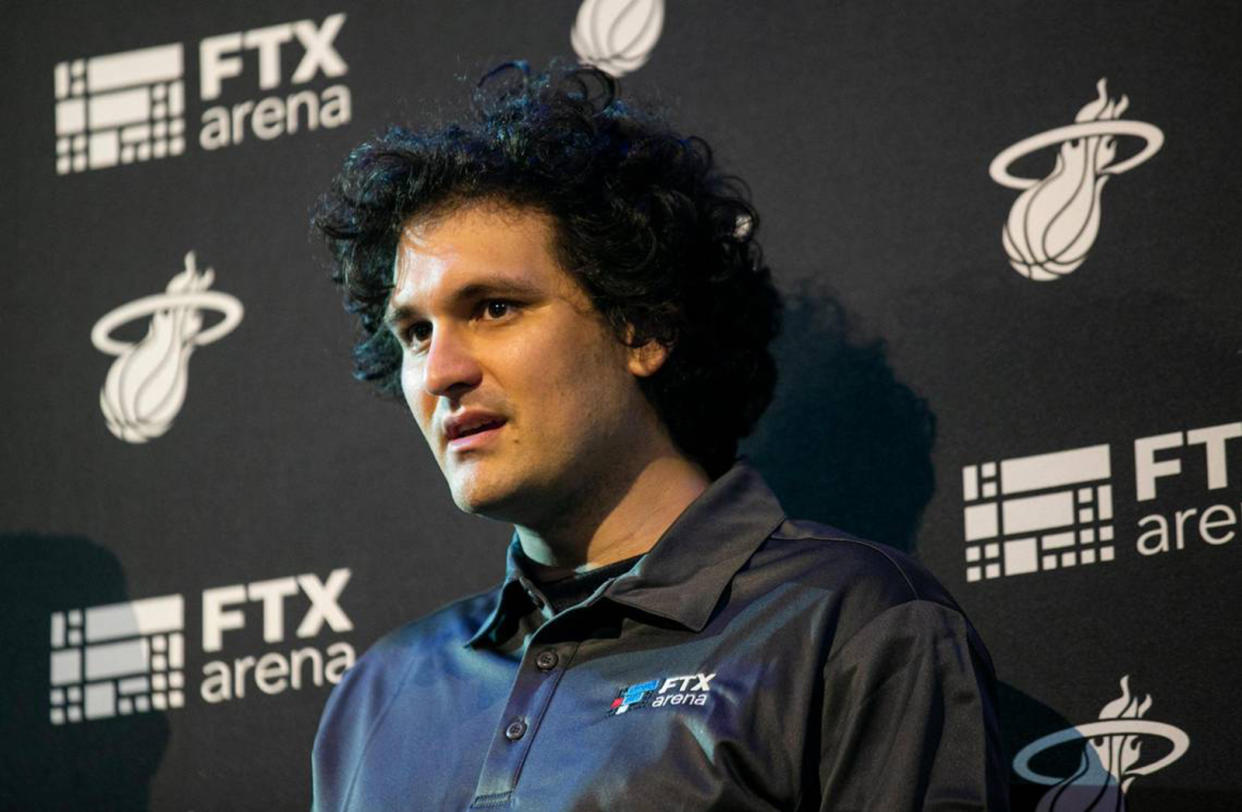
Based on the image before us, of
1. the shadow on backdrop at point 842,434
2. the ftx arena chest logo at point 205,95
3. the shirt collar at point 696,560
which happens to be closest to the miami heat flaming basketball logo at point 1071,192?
the shadow on backdrop at point 842,434

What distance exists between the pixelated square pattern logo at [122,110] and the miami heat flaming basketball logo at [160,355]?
0.26 m

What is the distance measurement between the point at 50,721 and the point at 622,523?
1.17 meters

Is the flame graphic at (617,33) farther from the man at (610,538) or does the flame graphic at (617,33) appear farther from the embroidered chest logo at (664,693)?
the embroidered chest logo at (664,693)

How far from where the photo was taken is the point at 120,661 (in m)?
2.97

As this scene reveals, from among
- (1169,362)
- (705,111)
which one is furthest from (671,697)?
(705,111)

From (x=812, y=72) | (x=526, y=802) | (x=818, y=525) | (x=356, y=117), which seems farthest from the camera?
(x=356, y=117)

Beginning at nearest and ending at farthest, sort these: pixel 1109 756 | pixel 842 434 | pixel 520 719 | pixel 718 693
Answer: pixel 718 693, pixel 520 719, pixel 1109 756, pixel 842 434

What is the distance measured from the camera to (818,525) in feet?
7.66

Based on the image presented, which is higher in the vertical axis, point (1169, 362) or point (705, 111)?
point (705, 111)

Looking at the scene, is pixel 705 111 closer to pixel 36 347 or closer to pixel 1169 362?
pixel 1169 362

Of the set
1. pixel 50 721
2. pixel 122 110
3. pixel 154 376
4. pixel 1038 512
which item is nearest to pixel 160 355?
pixel 154 376

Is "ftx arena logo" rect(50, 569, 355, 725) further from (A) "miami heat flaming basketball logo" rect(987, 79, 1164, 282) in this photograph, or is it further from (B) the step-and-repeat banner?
(A) "miami heat flaming basketball logo" rect(987, 79, 1164, 282)

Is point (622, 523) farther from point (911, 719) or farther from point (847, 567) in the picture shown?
point (911, 719)

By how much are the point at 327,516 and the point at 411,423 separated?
0.20 metres
